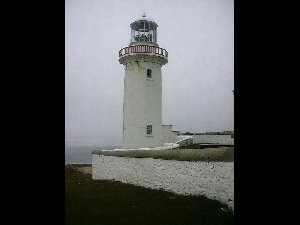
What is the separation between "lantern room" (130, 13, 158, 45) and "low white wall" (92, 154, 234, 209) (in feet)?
28.9

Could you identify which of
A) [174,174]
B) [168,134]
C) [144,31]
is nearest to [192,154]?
[174,174]

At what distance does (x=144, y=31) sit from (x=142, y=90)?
435 centimetres

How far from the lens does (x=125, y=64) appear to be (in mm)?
20031

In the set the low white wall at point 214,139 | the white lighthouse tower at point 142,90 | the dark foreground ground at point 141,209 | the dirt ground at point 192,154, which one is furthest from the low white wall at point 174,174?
the low white wall at point 214,139

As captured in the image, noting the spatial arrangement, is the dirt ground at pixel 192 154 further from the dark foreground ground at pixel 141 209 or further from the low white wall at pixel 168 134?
the low white wall at pixel 168 134

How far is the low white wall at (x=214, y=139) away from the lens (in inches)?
1019

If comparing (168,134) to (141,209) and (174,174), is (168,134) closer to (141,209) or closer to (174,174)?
(174,174)

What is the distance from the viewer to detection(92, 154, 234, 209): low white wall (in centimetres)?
913

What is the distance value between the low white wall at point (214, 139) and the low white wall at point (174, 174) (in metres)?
12.8

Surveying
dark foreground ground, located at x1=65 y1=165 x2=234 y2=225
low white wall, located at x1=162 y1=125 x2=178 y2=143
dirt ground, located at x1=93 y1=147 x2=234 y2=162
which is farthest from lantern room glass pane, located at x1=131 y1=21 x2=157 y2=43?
dark foreground ground, located at x1=65 y1=165 x2=234 y2=225

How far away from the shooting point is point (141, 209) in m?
8.56
